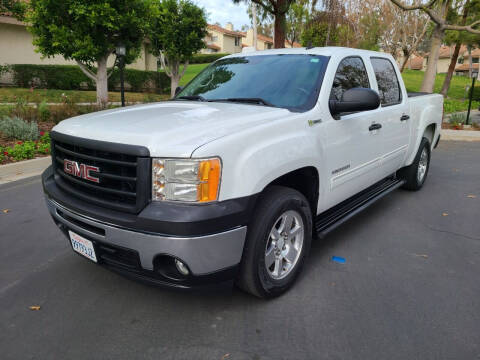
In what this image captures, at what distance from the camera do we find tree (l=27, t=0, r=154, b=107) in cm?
1155

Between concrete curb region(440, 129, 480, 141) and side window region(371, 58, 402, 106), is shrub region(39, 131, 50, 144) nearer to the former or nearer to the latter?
side window region(371, 58, 402, 106)

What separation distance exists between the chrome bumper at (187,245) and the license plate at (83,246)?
0.14 m

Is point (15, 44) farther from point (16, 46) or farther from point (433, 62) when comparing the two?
point (433, 62)

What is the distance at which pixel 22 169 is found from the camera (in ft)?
22.3

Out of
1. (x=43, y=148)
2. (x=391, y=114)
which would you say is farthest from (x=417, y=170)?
(x=43, y=148)

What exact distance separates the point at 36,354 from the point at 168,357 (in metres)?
0.82

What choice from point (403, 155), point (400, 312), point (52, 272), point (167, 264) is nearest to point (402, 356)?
point (400, 312)

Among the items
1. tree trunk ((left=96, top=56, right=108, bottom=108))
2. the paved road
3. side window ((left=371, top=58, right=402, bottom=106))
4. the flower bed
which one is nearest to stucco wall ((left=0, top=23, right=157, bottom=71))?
tree trunk ((left=96, top=56, right=108, bottom=108))

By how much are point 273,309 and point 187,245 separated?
3.28 ft

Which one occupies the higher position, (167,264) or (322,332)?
(167,264)

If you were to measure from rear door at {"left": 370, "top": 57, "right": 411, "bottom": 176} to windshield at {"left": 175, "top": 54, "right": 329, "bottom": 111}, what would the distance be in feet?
3.56

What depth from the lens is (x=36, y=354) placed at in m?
2.41

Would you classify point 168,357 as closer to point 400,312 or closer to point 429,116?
point 400,312

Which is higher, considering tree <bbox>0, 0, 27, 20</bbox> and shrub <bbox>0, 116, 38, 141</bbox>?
tree <bbox>0, 0, 27, 20</bbox>
